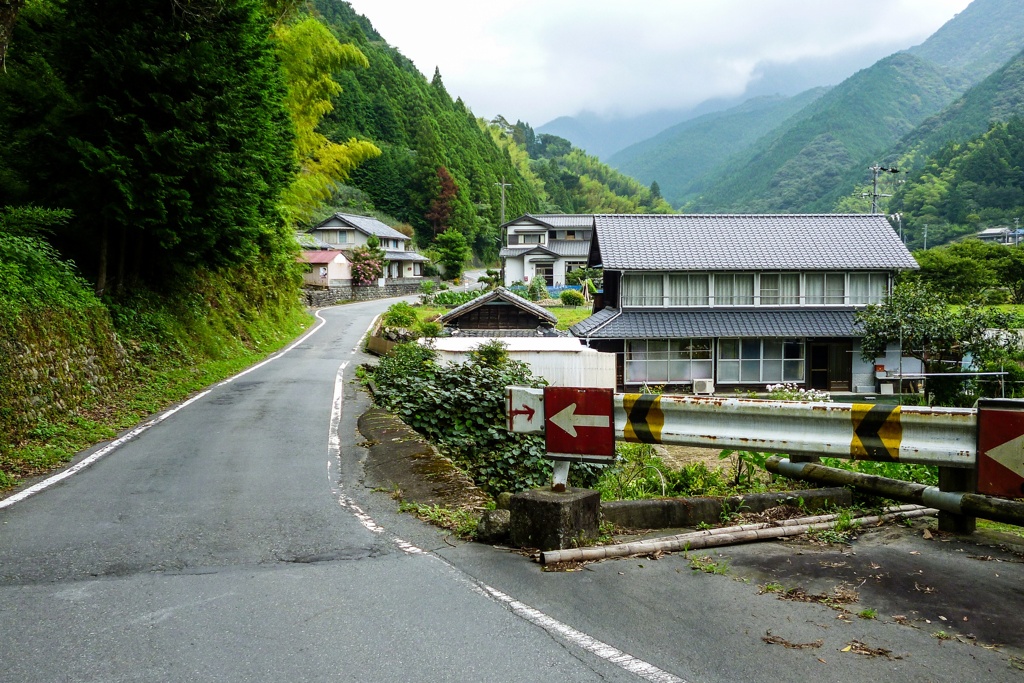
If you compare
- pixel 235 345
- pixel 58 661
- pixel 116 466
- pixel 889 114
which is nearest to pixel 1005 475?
pixel 58 661

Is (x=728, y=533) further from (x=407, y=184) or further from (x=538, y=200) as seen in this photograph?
(x=538, y=200)

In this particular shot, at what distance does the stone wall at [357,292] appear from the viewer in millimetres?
52406

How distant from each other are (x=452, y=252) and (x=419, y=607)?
2690 inches

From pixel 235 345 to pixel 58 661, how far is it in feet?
70.7

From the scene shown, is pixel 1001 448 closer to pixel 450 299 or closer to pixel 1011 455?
pixel 1011 455

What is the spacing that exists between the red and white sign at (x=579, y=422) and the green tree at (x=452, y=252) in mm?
66369

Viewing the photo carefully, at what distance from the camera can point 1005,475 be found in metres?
4.54

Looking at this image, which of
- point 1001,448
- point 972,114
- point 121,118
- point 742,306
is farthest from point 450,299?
point 972,114

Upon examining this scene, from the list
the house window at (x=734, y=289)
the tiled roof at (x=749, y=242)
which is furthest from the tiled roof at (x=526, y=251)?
the house window at (x=734, y=289)

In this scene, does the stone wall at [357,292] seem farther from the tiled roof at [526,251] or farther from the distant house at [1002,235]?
the distant house at [1002,235]

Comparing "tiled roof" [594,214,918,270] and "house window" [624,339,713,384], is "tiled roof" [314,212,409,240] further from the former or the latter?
"house window" [624,339,713,384]

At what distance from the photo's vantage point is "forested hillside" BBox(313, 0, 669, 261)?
8581cm

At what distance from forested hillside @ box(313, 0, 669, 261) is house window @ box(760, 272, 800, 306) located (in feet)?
180

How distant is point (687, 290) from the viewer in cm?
3366
